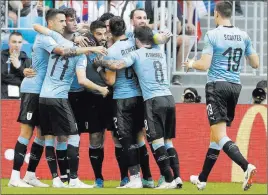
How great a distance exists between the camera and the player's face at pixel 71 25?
53.8 feet

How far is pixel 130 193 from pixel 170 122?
1804 mm

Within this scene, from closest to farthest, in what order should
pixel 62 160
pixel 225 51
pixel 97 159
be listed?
pixel 225 51, pixel 62 160, pixel 97 159

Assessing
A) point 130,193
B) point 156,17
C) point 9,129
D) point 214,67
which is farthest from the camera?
point 156,17

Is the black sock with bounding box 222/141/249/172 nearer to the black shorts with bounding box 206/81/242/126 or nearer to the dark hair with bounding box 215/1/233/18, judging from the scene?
the black shorts with bounding box 206/81/242/126

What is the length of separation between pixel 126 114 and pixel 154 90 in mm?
548

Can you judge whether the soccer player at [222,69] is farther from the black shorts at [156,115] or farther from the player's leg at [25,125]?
the player's leg at [25,125]

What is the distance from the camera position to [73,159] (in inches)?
624

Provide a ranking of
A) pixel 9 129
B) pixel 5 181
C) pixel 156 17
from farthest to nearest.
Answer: pixel 156 17
pixel 9 129
pixel 5 181

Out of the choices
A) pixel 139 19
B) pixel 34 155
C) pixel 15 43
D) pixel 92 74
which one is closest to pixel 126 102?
pixel 92 74

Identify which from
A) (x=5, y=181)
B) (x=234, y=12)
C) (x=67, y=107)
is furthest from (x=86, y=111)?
(x=234, y=12)

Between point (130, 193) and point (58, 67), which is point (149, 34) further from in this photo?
point (130, 193)

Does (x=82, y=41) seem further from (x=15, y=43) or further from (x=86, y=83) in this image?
(x=15, y=43)

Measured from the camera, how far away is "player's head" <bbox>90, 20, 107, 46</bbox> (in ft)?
54.2

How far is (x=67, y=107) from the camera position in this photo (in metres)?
15.9
